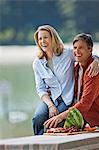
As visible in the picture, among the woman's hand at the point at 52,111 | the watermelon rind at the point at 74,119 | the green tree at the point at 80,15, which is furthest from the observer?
the green tree at the point at 80,15

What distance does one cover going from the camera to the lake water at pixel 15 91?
18.5ft

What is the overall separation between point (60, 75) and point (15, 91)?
2540mm

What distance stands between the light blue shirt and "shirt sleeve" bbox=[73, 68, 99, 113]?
12 cm

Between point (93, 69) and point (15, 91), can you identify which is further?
point (15, 91)

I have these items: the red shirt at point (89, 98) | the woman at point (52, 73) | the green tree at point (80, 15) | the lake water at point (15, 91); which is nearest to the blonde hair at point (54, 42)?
the woman at point (52, 73)

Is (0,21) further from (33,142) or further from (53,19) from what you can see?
(33,142)

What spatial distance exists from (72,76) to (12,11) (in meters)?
2.39

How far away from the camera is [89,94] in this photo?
3.48 meters

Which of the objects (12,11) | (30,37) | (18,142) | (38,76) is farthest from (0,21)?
(18,142)

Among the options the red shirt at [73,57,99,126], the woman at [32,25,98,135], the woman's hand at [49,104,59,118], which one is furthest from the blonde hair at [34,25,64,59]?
the woman's hand at [49,104,59,118]

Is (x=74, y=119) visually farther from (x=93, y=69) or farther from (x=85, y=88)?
(x=93, y=69)

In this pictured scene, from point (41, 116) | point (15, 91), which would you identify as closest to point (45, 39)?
point (41, 116)

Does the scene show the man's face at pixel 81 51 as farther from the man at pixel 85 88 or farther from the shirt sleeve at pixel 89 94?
the shirt sleeve at pixel 89 94

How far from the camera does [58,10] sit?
18.6 ft
